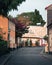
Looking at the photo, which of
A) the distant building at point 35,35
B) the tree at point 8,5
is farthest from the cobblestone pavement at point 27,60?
the distant building at point 35,35

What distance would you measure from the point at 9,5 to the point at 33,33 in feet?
271

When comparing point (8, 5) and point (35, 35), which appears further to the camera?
point (35, 35)

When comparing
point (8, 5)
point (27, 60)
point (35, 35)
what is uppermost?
point (8, 5)

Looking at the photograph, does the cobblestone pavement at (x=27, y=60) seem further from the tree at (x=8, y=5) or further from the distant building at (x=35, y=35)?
the distant building at (x=35, y=35)

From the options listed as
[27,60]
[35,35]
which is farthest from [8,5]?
[35,35]

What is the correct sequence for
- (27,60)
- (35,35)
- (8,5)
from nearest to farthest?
(8,5), (27,60), (35,35)

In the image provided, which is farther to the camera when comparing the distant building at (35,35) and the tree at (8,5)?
the distant building at (35,35)

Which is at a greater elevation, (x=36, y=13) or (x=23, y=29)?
(x=36, y=13)

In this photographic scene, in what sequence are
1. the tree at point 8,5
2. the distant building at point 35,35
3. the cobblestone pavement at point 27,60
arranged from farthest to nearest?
the distant building at point 35,35 → the cobblestone pavement at point 27,60 → the tree at point 8,5

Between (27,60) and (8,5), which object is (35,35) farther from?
(8,5)

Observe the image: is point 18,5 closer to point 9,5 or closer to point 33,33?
point 9,5

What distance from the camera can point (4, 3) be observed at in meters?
18.0

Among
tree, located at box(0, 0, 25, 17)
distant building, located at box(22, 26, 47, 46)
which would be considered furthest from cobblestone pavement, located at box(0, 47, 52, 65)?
distant building, located at box(22, 26, 47, 46)

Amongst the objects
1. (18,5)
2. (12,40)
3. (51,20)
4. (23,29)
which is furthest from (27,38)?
(18,5)
